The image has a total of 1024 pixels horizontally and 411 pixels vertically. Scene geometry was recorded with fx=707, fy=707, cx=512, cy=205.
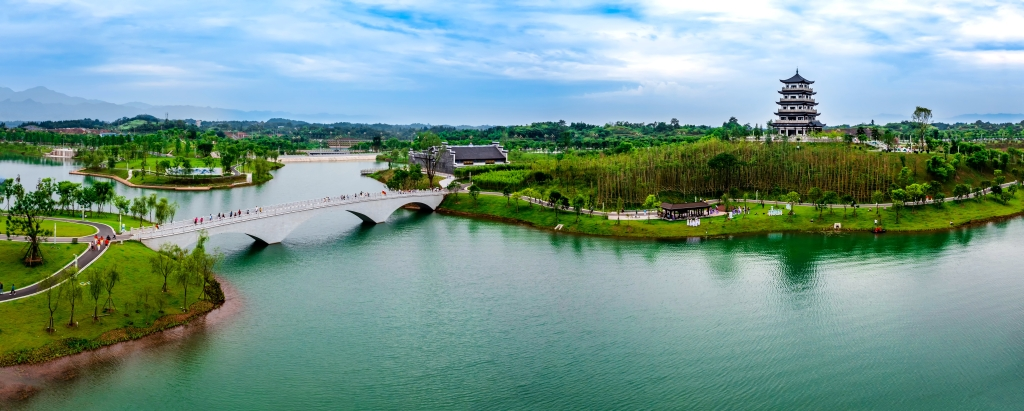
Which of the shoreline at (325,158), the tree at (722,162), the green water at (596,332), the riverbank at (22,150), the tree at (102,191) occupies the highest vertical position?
the riverbank at (22,150)

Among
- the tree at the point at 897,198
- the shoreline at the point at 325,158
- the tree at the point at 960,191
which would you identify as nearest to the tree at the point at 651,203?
the tree at the point at 897,198

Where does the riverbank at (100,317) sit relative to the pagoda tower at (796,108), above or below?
below

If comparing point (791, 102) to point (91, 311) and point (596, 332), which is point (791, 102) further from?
point (91, 311)

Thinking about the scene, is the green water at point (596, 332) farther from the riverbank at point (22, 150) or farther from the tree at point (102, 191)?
the riverbank at point (22, 150)

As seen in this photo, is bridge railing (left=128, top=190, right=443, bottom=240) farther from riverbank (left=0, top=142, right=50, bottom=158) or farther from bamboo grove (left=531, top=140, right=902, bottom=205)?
riverbank (left=0, top=142, right=50, bottom=158)

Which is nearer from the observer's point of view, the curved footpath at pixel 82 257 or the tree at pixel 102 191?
the curved footpath at pixel 82 257

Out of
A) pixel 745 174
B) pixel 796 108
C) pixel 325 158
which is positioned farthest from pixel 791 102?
pixel 325 158

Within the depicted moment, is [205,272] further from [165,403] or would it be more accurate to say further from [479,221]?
[479,221]

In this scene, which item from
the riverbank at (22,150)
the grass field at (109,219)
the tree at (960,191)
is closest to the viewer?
the grass field at (109,219)

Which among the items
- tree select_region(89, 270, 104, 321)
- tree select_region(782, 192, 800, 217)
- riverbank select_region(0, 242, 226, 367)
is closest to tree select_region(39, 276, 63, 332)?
riverbank select_region(0, 242, 226, 367)
